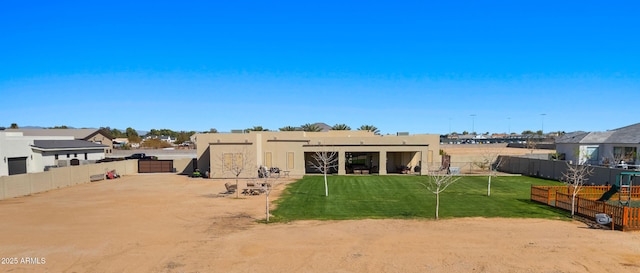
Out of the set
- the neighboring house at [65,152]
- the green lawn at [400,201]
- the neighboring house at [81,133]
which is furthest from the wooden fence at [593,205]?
the neighboring house at [81,133]

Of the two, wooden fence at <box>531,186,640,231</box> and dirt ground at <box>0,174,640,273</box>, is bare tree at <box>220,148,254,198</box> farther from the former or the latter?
wooden fence at <box>531,186,640,231</box>

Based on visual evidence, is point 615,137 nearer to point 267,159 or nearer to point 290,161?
point 290,161

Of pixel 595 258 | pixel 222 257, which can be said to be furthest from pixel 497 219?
pixel 222 257

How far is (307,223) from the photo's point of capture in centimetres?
1688

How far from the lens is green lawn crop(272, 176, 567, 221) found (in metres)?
18.7

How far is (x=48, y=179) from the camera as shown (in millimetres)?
28500

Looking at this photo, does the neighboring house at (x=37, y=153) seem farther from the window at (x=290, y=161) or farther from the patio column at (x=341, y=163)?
the patio column at (x=341, y=163)

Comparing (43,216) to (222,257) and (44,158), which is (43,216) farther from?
(44,158)

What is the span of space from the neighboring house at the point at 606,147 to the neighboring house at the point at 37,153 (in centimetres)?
5660

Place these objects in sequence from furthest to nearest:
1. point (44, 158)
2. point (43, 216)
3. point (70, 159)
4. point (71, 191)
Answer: point (70, 159) < point (44, 158) < point (71, 191) < point (43, 216)

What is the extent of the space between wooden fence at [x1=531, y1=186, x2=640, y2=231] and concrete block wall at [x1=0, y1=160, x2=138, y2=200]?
35023 millimetres

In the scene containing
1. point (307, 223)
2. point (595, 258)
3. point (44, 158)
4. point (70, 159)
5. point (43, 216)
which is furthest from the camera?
point (70, 159)

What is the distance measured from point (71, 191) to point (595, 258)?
33.1 meters

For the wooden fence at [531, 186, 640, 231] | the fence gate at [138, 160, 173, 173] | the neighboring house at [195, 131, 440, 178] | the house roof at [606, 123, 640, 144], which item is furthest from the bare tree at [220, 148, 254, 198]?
the house roof at [606, 123, 640, 144]
